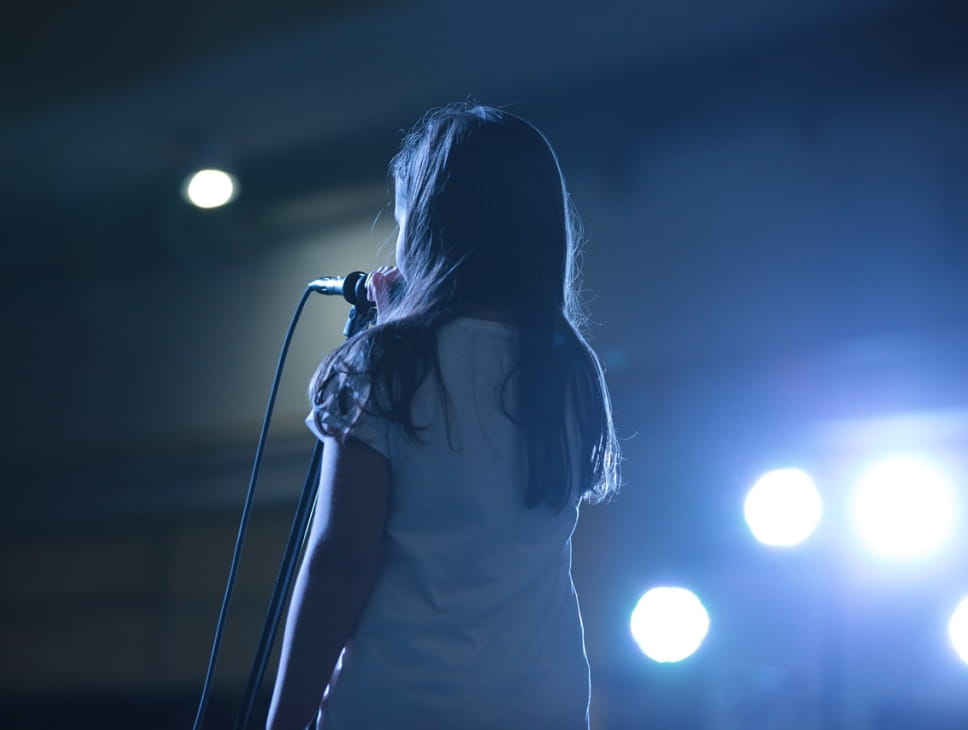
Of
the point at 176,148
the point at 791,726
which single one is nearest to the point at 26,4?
the point at 176,148

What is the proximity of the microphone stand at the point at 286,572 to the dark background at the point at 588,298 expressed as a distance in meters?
0.91

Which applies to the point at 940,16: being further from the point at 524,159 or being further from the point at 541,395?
the point at 541,395

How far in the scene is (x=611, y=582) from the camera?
186 centimetres

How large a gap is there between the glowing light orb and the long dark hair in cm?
242

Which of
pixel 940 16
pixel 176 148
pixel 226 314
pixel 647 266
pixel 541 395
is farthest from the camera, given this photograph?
pixel 226 314

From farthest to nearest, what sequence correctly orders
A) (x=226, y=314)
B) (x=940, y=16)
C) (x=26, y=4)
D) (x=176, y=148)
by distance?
(x=226, y=314), (x=176, y=148), (x=26, y=4), (x=940, y=16)

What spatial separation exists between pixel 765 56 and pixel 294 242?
5.70 feet

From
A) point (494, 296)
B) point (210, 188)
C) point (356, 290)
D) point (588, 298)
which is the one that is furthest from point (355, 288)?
point (210, 188)

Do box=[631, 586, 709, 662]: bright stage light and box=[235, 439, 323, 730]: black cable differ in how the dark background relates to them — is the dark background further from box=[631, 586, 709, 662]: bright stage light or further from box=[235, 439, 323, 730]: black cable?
box=[235, 439, 323, 730]: black cable

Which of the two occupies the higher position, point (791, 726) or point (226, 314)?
point (226, 314)

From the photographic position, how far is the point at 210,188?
3156 mm

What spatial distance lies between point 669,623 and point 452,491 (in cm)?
117

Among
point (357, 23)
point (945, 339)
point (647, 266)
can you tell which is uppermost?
point (357, 23)

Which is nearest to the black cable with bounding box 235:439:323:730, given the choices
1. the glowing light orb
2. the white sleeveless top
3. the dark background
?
the white sleeveless top
